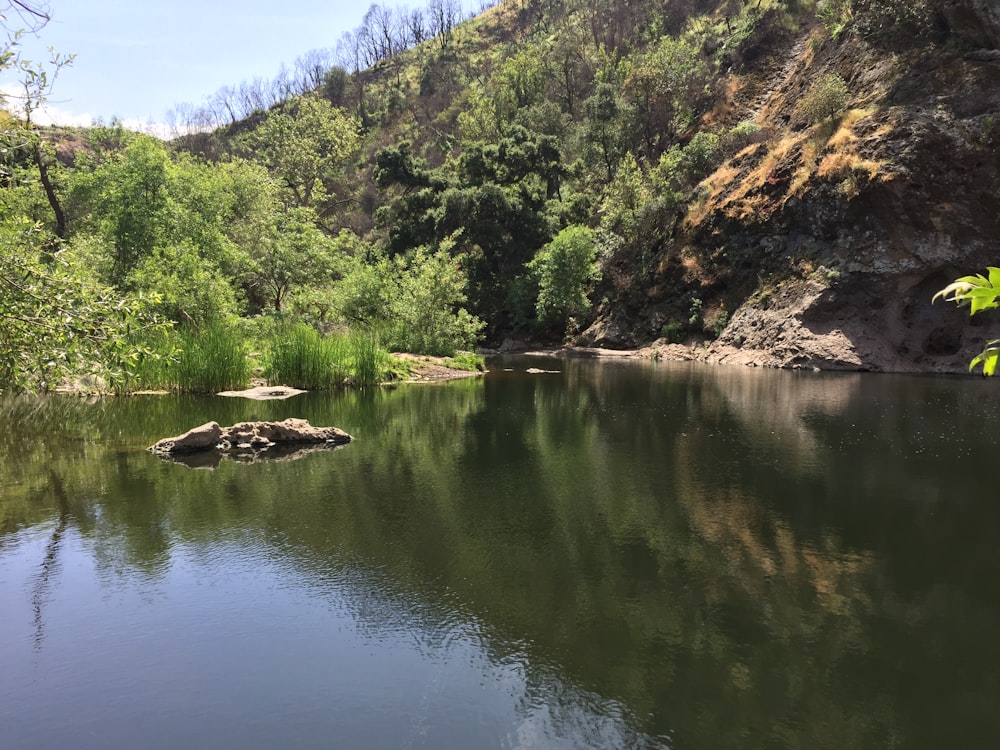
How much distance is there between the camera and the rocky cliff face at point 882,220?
29.5m

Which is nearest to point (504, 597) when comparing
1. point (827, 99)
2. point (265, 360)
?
point (265, 360)

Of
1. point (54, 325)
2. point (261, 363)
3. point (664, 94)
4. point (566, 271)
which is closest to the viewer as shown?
point (54, 325)

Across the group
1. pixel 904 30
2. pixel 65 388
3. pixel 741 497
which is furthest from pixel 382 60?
pixel 741 497

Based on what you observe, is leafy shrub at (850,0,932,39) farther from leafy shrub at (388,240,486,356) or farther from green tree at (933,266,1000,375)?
green tree at (933,266,1000,375)

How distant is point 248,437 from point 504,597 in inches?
317

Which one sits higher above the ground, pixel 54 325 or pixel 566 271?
pixel 566 271

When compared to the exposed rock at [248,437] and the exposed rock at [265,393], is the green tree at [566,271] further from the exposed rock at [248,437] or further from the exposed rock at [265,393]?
the exposed rock at [248,437]

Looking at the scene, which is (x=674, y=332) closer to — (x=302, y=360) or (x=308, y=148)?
(x=302, y=360)

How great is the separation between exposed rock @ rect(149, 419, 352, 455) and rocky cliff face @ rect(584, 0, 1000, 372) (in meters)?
24.9

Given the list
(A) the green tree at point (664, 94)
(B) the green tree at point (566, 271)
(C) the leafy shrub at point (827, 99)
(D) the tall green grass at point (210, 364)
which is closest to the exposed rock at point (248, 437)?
(D) the tall green grass at point (210, 364)

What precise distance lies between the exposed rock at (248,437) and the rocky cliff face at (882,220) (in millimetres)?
24942

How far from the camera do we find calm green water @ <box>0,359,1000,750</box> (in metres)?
4.55

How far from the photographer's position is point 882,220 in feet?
101

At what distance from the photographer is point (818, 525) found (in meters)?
8.43
